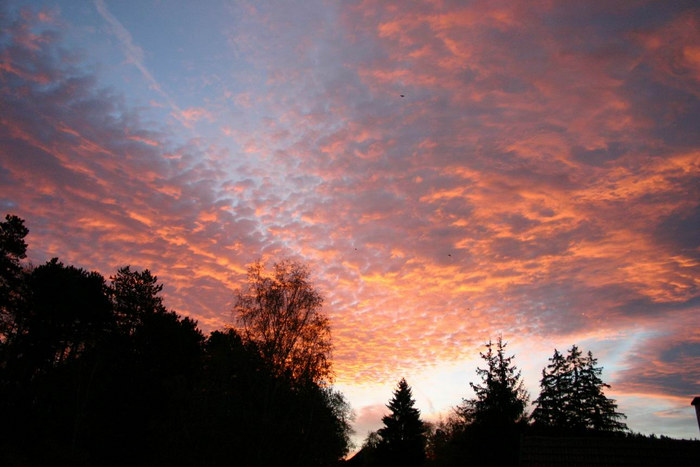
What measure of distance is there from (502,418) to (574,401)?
22.8 meters

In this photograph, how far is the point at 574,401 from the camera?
44.1m

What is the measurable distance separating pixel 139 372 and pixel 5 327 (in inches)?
488

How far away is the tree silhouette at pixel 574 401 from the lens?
42513 millimetres

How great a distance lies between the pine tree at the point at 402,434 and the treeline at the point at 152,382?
7.81 meters

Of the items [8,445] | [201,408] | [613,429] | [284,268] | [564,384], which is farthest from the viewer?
[564,384]

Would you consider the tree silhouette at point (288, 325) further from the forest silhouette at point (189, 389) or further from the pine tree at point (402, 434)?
the pine tree at point (402, 434)

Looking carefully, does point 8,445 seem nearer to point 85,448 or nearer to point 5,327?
point 85,448

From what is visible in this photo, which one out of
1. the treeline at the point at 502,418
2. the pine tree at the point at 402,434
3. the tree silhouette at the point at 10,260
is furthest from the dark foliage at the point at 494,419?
the tree silhouette at the point at 10,260

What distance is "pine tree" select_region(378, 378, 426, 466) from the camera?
39.8 m

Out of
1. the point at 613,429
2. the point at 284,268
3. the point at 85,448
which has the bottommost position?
the point at 85,448

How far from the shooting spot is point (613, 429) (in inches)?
1639

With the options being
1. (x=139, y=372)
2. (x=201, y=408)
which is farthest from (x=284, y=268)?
(x=139, y=372)

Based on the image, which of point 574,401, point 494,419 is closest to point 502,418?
point 494,419

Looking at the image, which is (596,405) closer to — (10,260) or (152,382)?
(152,382)
